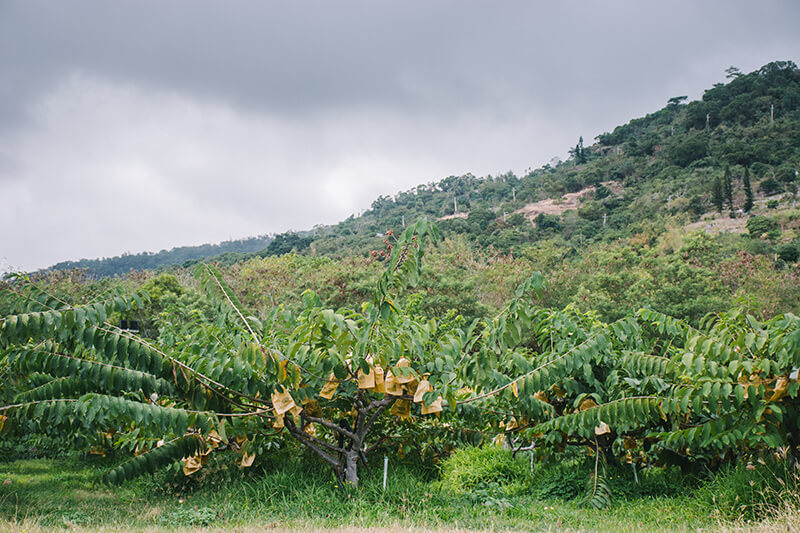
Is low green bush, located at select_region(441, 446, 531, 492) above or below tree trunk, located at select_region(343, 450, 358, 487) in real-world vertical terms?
below

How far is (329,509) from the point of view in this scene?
552 cm

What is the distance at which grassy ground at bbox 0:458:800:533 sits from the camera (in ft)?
16.0

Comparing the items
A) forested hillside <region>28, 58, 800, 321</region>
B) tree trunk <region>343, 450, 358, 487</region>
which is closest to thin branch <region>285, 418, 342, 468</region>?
tree trunk <region>343, 450, 358, 487</region>

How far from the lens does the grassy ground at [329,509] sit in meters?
4.89

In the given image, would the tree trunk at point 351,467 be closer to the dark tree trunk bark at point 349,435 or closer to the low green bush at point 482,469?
the dark tree trunk bark at point 349,435

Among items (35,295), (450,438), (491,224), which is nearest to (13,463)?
(35,295)

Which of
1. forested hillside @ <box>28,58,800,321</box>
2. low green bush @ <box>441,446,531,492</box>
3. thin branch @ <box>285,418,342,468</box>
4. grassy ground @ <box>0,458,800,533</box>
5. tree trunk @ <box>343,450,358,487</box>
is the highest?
forested hillside @ <box>28,58,800,321</box>

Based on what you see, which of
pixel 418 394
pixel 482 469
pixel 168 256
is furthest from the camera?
pixel 168 256

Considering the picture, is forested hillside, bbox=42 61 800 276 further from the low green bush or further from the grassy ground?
the grassy ground

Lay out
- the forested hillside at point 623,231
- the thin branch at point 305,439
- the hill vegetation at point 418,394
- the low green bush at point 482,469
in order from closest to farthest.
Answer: the hill vegetation at point 418,394 < the thin branch at point 305,439 < the low green bush at point 482,469 < the forested hillside at point 623,231

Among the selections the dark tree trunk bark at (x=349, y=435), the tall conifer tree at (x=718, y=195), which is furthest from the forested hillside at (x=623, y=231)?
the dark tree trunk bark at (x=349, y=435)

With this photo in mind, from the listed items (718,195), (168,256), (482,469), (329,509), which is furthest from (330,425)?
(168,256)

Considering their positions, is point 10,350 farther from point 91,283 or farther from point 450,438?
point 91,283

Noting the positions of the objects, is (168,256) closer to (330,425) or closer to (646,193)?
(646,193)
